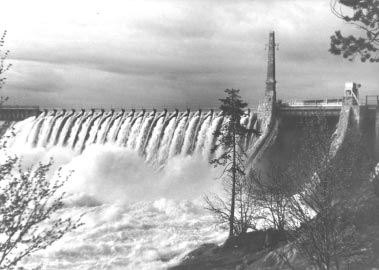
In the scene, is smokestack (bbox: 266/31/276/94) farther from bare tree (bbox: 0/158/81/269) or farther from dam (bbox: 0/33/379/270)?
bare tree (bbox: 0/158/81/269)

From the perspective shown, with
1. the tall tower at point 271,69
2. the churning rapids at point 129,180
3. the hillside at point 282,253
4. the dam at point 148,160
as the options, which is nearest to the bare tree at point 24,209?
the hillside at point 282,253

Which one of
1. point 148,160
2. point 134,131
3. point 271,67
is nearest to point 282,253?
point 271,67

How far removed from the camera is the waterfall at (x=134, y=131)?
4969 centimetres

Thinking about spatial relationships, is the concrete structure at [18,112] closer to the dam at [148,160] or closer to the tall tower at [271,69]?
the dam at [148,160]

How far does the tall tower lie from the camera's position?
47844 mm

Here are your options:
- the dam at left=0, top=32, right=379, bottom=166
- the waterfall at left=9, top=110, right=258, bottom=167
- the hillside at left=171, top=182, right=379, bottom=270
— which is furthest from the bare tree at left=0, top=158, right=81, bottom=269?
the waterfall at left=9, top=110, right=258, bottom=167

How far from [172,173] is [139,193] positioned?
3832mm

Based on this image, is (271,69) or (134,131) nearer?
(271,69)

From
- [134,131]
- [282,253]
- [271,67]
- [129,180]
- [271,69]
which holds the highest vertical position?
[271,67]

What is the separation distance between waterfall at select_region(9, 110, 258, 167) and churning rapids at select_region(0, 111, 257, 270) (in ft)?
0.33

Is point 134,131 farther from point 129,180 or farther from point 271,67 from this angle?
point 271,67

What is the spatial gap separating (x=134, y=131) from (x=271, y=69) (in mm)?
16880

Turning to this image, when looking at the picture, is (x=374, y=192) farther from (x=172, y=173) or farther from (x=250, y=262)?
(x=172, y=173)

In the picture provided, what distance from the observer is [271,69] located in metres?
48.1
